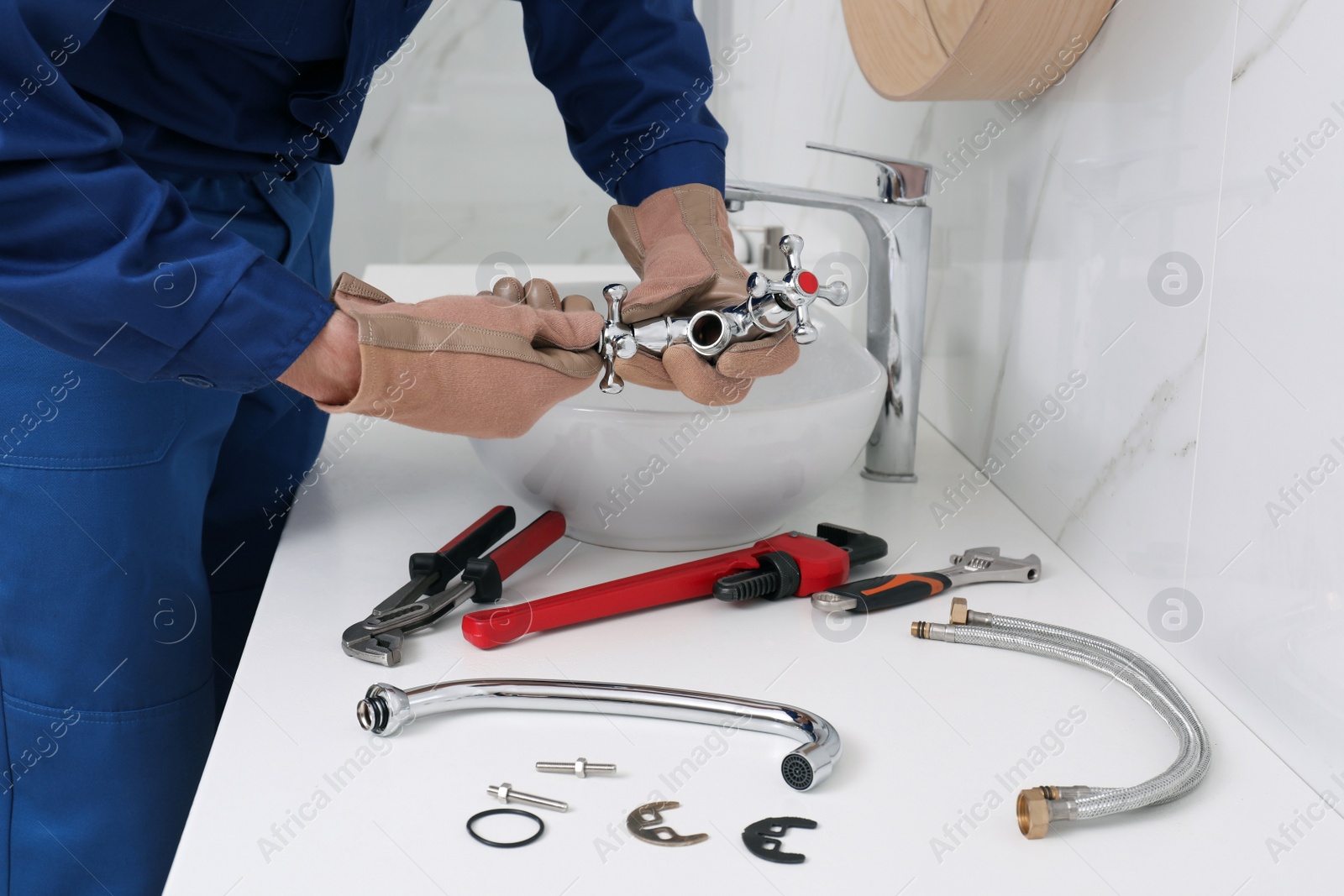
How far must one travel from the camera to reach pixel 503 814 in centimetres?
46

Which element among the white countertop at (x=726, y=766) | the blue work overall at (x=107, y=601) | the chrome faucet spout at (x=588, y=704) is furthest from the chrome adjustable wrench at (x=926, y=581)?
the blue work overall at (x=107, y=601)

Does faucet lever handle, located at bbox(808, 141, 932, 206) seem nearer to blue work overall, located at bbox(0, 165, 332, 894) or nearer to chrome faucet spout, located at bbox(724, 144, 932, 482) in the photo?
chrome faucet spout, located at bbox(724, 144, 932, 482)

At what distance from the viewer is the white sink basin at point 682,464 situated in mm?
681

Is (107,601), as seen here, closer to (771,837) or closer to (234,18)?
(234,18)

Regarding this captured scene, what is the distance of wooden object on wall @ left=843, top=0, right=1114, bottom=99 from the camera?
0.67 m

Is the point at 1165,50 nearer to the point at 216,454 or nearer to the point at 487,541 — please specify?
the point at 487,541

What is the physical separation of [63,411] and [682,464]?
15.3 inches

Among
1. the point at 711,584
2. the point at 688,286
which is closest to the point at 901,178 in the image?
the point at 688,286

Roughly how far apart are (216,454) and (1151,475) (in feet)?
2.10

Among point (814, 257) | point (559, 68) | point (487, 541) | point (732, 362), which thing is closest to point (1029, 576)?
point (732, 362)

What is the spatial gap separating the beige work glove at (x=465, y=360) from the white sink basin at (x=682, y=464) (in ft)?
0.19

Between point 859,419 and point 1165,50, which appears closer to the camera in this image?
point 1165,50

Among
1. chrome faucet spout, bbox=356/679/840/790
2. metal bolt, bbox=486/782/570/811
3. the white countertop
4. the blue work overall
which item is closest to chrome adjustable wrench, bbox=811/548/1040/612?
the white countertop

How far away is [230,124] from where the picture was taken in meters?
0.72
